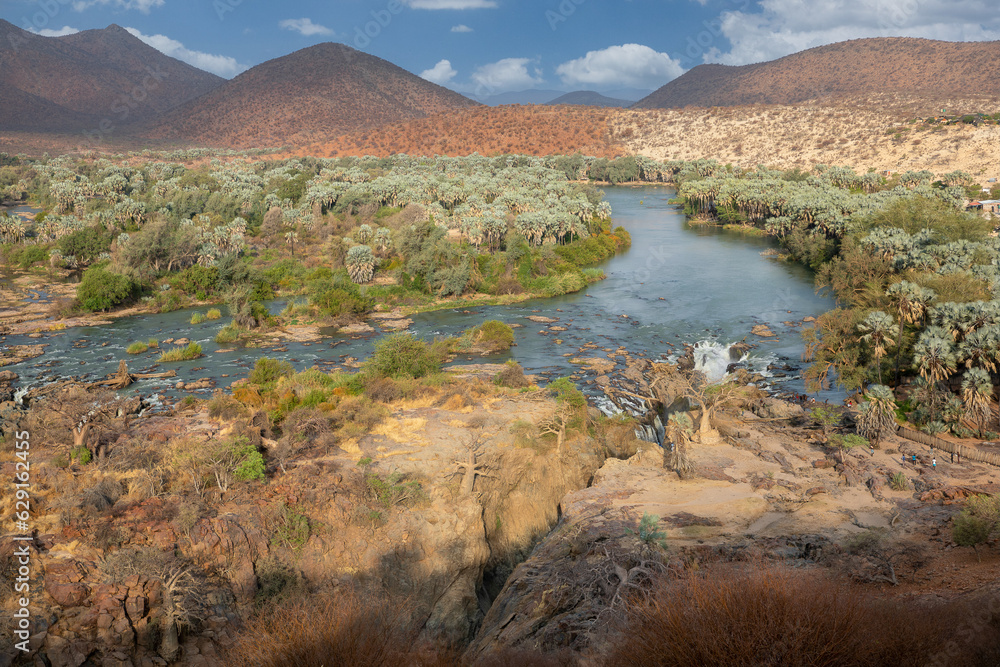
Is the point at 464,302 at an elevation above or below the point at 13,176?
below

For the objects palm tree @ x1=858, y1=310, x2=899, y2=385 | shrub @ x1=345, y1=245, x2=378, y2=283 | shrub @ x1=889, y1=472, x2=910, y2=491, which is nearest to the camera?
shrub @ x1=889, y1=472, x2=910, y2=491

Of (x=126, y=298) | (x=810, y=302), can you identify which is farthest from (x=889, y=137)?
(x=126, y=298)

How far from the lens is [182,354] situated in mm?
43875

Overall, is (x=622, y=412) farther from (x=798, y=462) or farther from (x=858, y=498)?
(x=858, y=498)

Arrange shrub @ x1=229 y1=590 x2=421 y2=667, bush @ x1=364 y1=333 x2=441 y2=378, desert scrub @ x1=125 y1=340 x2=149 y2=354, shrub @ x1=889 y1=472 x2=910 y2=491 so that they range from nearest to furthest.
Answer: shrub @ x1=229 y1=590 x2=421 y2=667
shrub @ x1=889 y1=472 x2=910 y2=491
bush @ x1=364 y1=333 x2=441 y2=378
desert scrub @ x1=125 y1=340 x2=149 y2=354

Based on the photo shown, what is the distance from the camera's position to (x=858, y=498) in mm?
23406

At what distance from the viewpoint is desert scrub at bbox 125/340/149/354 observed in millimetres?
44688

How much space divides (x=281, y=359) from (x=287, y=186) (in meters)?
59.5

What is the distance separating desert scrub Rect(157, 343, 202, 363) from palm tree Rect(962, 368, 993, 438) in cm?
4495

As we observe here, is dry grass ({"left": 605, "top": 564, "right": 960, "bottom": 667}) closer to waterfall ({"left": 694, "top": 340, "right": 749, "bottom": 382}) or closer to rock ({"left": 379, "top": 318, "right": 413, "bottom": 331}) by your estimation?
waterfall ({"left": 694, "top": 340, "right": 749, "bottom": 382})

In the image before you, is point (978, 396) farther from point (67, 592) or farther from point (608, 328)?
point (67, 592)

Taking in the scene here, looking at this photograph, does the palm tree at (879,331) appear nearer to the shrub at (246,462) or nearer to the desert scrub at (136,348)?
the shrub at (246,462)

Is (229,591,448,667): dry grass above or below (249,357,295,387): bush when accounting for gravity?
above

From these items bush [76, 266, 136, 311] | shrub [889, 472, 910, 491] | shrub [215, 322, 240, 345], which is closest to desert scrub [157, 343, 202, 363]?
shrub [215, 322, 240, 345]
